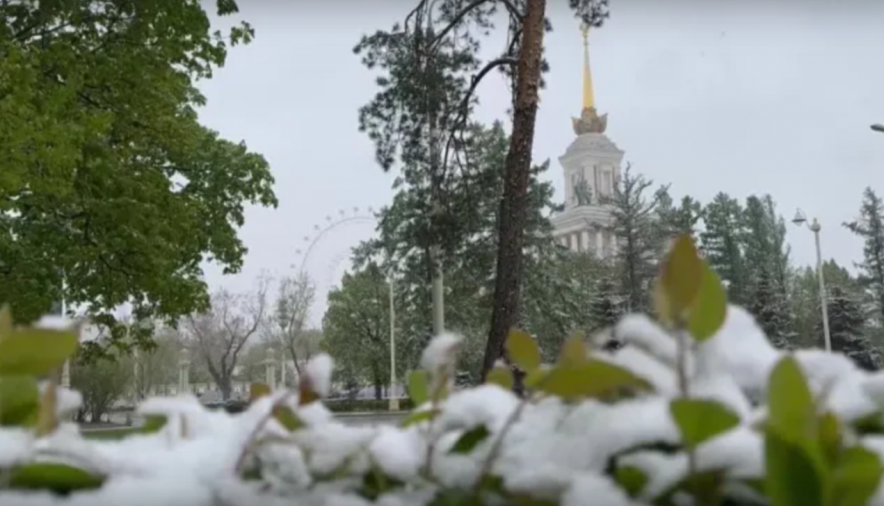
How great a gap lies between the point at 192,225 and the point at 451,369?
10.3 meters

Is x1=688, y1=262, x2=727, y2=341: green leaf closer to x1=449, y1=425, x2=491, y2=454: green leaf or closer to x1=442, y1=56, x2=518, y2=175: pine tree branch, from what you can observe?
x1=449, y1=425, x2=491, y2=454: green leaf

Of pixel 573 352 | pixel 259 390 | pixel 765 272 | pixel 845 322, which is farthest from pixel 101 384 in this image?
pixel 573 352

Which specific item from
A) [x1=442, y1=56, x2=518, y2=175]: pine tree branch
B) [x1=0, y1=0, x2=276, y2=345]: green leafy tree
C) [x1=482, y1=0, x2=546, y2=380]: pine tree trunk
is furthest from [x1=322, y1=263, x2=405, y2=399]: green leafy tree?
[x1=482, y1=0, x2=546, y2=380]: pine tree trunk

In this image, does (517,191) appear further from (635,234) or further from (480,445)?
(635,234)

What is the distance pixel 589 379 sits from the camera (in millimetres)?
455

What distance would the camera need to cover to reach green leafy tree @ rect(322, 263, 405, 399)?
29.4 meters

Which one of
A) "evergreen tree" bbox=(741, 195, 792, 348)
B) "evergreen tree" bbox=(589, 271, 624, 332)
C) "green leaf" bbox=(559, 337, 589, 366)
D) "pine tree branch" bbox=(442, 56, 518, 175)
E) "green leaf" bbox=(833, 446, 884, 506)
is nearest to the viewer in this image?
"green leaf" bbox=(833, 446, 884, 506)

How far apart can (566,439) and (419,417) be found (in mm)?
137

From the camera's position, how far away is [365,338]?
29.9 metres

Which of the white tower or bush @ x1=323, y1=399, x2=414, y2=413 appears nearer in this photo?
bush @ x1=323, y1=399, x2=414, y2=413

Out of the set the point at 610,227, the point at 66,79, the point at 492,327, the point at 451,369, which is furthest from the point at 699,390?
the point at 610,227

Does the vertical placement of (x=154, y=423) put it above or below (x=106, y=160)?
below

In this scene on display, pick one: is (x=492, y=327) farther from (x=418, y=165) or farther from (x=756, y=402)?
(x=756, y=402)

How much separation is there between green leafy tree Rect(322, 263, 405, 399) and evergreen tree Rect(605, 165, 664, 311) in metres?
8.35
